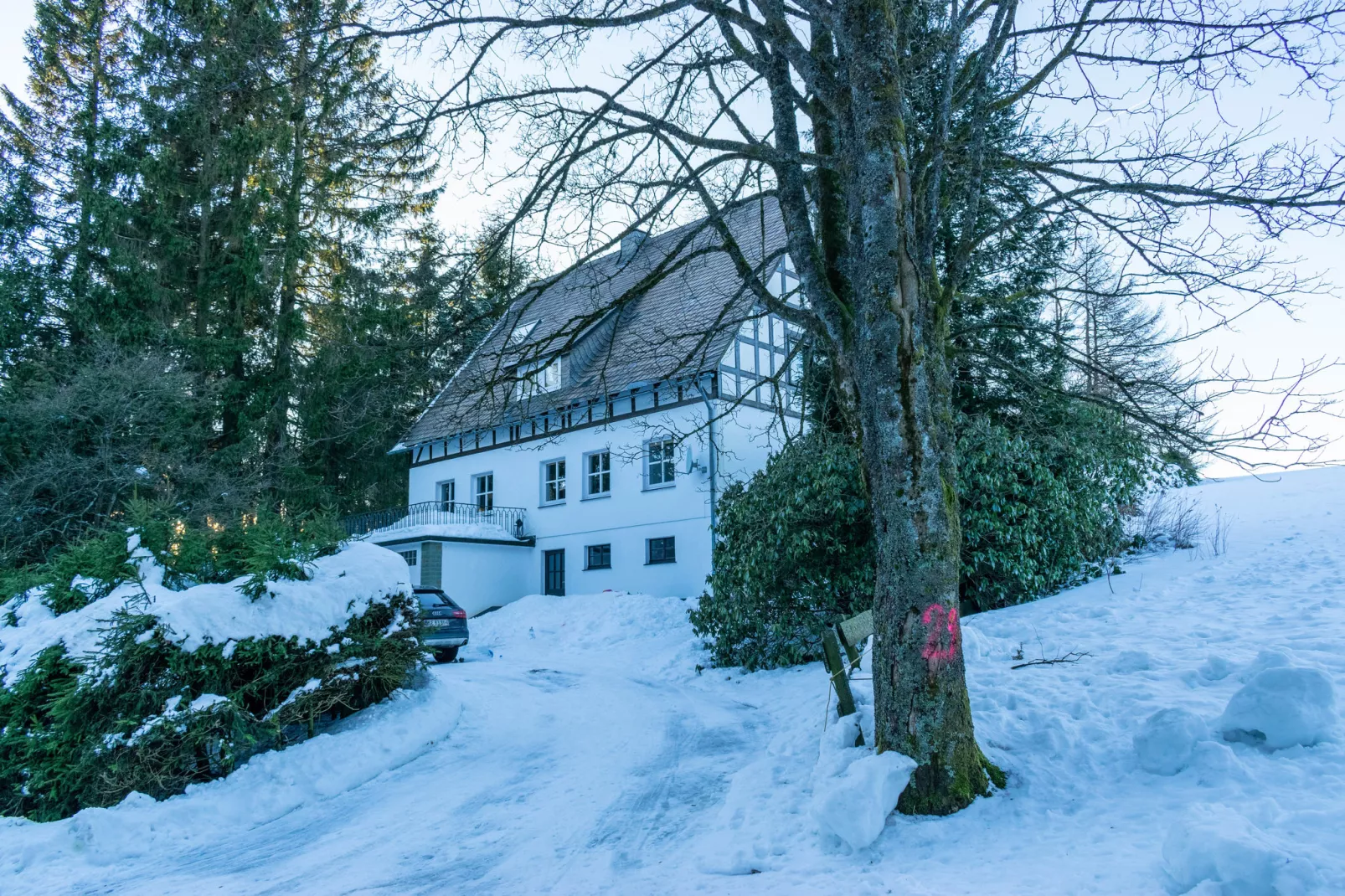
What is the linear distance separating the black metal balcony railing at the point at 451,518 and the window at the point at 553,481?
1.04 meters

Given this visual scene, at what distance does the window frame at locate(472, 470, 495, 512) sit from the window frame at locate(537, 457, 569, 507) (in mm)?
2210

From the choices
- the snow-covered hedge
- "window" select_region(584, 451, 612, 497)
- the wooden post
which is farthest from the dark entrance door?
the wooden post

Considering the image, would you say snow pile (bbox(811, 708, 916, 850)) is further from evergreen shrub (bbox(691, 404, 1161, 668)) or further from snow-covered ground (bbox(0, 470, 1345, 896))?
evergreen shrub (bbox(691, 404, 1161, 668))

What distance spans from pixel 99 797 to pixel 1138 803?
7727 millimetres

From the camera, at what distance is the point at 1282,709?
4.60 meters

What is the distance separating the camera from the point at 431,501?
2891 cm

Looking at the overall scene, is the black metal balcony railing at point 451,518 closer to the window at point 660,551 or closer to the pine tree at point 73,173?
the window at point 660,551

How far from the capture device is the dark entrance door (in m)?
25.7

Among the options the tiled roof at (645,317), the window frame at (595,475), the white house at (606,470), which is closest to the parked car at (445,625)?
the tiled roof at (645,317)

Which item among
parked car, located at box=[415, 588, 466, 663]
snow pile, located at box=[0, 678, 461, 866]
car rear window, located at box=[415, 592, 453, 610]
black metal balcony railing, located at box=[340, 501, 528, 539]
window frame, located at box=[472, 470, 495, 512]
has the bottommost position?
snow pile, located at box=[0, 678, 461, 866]

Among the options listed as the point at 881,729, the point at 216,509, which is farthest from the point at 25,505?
the point at 881,729

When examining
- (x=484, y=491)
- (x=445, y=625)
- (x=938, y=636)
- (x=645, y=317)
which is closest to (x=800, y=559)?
(x=938, y=636)

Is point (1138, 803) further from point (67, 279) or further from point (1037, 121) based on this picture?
point (67, 279)

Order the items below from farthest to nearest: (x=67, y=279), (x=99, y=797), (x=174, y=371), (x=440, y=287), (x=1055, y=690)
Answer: (x=67, y=279)
(x=174, y=371)
(x=440, y=287)
(x=99, y=797)
(x=1055, y=690)
